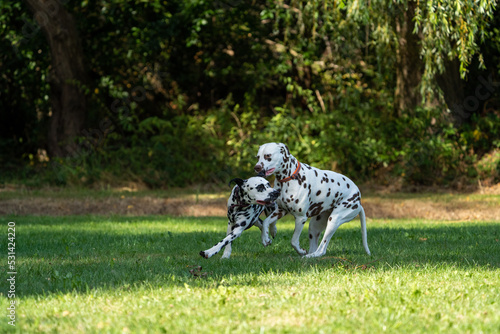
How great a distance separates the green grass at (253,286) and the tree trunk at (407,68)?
28.9ft

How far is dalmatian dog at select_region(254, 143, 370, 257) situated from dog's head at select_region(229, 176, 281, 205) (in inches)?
7.9

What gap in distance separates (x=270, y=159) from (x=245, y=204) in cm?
57

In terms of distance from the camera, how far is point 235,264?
275 inches

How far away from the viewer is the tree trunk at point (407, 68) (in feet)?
57.0

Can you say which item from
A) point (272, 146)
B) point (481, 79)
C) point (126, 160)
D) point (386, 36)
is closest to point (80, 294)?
point (272, 146)

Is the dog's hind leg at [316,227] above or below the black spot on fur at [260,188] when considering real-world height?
below

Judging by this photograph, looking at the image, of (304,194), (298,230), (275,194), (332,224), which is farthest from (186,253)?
(332,224)

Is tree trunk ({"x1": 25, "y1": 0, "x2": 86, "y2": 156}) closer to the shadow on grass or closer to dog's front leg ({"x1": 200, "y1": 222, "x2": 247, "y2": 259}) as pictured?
the shadow on grass

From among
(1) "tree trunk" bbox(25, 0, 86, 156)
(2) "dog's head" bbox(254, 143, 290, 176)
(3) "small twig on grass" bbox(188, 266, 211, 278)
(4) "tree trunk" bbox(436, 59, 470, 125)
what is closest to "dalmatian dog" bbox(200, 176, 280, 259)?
(2) "dog's head" bbox(254, 143, 290, 176)

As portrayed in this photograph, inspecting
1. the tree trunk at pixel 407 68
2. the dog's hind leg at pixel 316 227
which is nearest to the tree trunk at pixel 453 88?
the tree trunk at pixel 407 68

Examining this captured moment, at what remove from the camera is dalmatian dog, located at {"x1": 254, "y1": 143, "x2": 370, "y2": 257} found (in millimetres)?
7504

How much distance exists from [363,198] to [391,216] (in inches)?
40.6

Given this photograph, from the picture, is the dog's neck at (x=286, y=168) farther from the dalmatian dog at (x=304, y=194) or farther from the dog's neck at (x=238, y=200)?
the dog's neck at (x=238, y=200)

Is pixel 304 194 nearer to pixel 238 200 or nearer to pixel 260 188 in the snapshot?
pixel 260 188
